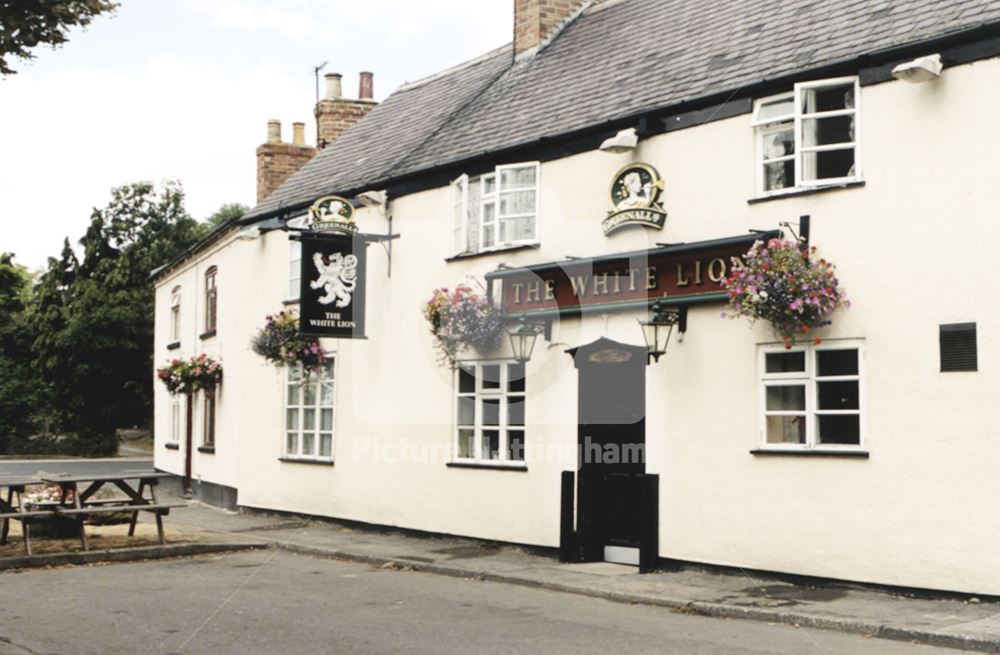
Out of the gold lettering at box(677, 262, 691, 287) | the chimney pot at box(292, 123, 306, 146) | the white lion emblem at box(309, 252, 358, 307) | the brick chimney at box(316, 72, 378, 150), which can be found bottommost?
the gold lettering at box(677, 262, 691, 287)

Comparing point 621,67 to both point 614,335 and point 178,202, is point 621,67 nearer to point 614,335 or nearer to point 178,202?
point 614,335

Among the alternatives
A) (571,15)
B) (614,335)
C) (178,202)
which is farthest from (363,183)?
(178,202)

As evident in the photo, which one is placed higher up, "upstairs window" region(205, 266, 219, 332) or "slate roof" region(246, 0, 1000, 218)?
"slate roof" region(246, 0, 1000, 218)

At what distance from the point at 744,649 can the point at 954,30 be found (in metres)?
6.21

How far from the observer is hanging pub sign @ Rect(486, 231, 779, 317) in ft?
41.7

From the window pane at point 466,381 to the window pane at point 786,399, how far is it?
5.07 metres

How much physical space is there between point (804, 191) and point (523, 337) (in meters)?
4.52

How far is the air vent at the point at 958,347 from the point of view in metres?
10.6

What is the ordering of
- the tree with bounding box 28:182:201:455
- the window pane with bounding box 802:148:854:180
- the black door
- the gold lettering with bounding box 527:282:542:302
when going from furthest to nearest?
the tree with bounding box 28:182:201:455
the gold lettering with bounding box 527:282:542:302
the black door
the window pane with bounding box 802:148:854:180

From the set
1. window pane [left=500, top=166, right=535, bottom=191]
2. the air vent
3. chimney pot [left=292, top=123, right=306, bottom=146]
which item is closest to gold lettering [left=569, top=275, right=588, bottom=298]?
window pane [left=500, top=166, right=535, bottom=191]

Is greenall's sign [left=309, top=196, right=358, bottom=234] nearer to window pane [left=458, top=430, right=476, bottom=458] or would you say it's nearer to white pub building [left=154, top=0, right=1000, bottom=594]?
white pub building [left=154, top=0, right=1000, bottom=594]

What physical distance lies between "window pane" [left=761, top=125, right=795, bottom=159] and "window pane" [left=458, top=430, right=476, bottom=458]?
6.10 m

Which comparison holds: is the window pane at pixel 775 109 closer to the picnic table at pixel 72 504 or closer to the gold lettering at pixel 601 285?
the gold lettering at pixel 601 285

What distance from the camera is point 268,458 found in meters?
20.7
